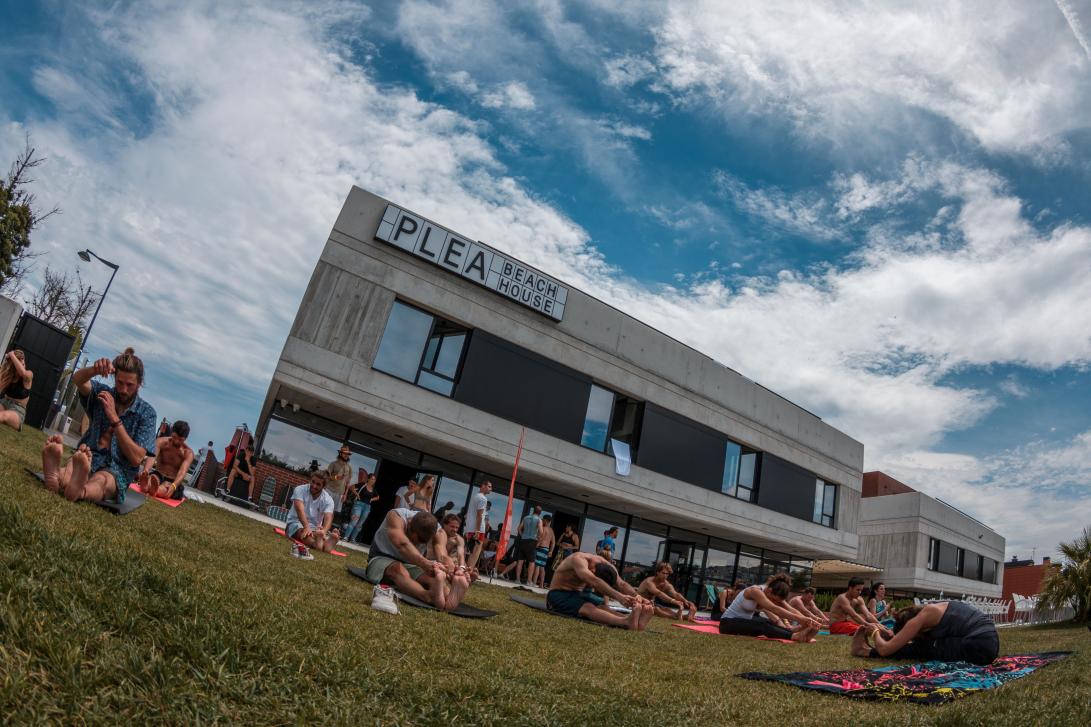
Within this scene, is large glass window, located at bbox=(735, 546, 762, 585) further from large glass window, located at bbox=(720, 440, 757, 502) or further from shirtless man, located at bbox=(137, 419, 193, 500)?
shirtless man, located at bbox=(137, 419, 193, 500)

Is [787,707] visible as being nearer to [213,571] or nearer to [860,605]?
[213,571]

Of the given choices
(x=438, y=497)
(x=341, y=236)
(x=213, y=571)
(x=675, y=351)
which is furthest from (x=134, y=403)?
(x=675, y=351)

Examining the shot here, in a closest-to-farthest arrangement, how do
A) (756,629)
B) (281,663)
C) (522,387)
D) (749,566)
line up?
(281,663) → (756,629) → (522,387) → (749,566)

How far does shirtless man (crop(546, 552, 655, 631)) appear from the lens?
7.93m

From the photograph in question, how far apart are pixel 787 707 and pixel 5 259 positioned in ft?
110

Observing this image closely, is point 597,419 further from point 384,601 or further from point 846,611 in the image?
point 384,601

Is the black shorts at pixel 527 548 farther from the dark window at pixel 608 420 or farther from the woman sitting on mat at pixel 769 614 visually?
the woman sitting on mat at pixel 769 614

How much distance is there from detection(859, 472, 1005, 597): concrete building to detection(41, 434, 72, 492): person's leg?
3607 cm

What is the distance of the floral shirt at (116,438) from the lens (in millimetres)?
6172

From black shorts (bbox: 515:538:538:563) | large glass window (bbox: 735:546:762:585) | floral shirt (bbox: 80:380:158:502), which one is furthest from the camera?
large glass window (bbox: 735:546:762:585)

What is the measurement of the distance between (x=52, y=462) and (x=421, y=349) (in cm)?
1106

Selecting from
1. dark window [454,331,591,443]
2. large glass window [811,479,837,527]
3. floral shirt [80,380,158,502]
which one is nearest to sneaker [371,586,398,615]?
floral shirt [80,380,158,502]

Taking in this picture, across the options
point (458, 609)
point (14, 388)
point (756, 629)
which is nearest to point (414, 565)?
point (458, 609)

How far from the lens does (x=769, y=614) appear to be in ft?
34.0
